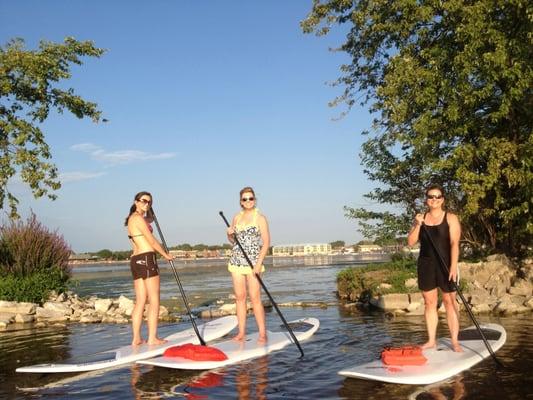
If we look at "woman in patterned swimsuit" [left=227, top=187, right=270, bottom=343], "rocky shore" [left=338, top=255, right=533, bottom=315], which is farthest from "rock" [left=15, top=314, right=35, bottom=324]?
"rocky shore" [left=338, top=255, right=533, bottom=315]

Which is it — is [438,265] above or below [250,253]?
below

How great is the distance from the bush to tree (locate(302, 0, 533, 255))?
1052cm

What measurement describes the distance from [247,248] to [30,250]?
38.9 ft

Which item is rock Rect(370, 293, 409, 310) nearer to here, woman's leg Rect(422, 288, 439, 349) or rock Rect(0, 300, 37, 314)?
woman's leg Rect(422, 288, 439, 349)

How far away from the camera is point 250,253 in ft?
26.5

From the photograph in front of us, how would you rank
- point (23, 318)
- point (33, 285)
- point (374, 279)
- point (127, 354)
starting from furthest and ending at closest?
1. point (33, 285)
2. point (374, 279)
3. point (23, 318)
4. point (127, 354)

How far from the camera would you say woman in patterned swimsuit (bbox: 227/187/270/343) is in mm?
8016

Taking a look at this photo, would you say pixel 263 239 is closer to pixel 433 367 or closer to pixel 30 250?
pixel 433 367

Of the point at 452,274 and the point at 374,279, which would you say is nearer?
the point at 452,274

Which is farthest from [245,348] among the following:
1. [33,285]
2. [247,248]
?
[33,285]

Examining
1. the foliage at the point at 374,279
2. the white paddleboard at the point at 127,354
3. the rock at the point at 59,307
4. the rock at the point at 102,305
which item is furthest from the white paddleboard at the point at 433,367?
the rock at the point at 59,307

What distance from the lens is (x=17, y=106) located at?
18.8 m

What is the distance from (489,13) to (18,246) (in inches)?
635

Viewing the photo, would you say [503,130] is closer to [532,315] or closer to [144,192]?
[532,315]
